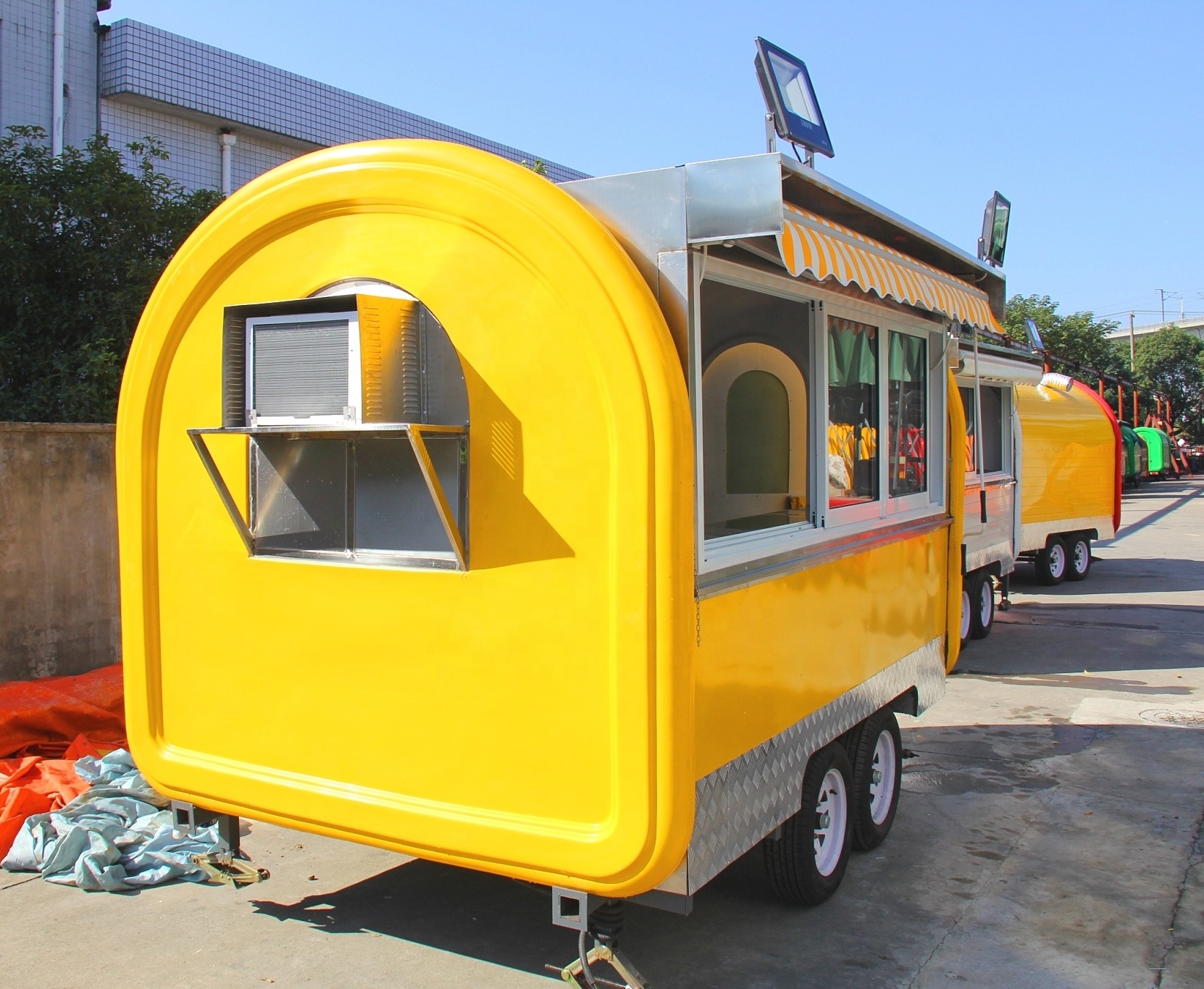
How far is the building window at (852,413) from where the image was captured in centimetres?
454

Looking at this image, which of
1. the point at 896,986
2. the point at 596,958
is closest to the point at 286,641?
the point at 596,958

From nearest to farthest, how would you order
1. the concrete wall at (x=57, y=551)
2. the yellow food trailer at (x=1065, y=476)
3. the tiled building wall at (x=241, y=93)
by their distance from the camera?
the concrete wall at (x=57, y=551) → the tiled building wall at (x=241, y=93) → the yellow food trailer at (x=1065, y=476)

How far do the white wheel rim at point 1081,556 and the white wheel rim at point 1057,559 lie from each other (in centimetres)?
30

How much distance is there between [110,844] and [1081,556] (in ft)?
45.2

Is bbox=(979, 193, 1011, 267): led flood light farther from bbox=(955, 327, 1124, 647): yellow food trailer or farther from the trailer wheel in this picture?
the trailer wheel

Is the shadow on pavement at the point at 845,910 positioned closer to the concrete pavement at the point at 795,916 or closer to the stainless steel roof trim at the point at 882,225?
the concrete pavement at the point at 795,916

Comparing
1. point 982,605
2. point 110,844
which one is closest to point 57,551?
point 110,844

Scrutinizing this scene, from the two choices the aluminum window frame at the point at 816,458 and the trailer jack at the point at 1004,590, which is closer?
the aluminum window frame at the point at 816,458

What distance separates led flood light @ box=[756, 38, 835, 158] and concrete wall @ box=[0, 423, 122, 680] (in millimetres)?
4734

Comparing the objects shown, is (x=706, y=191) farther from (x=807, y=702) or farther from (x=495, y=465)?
(x=807, y=702)

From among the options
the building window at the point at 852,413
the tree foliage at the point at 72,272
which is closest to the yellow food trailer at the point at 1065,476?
the building window at the point at 852,413

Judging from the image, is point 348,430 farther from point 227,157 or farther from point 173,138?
point 227,157

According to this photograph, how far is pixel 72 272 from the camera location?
7.80m

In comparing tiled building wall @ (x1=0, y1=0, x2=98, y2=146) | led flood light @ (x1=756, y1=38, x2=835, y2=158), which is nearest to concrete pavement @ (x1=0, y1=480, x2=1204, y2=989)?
led flood light @ (x1=756, y1=38, x2=835, y2=158)
